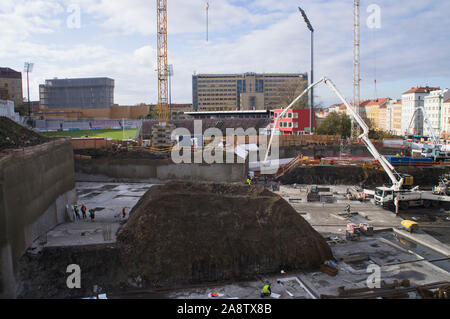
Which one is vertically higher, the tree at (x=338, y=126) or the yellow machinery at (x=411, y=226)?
the tree at (x=338, y=126)

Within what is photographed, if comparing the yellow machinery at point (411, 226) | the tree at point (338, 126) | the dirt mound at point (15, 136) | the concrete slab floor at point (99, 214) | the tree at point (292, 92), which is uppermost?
the tree at point (292, 92)

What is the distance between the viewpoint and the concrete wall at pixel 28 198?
12.1 meters

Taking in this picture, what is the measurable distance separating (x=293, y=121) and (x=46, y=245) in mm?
41582

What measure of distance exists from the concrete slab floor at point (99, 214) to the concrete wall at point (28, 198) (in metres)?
1.00

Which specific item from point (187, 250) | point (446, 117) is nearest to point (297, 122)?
point (446, 117)

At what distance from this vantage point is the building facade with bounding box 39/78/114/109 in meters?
110

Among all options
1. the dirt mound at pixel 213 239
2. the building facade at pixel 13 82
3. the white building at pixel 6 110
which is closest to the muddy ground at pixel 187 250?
the dirt mound at pixel 213 239

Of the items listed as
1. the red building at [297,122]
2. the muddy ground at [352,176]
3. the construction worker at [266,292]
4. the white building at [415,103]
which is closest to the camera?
the construction worker at [266,292]

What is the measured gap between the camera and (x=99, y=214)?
835 inches

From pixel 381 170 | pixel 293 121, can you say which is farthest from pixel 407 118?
pixel 381 170

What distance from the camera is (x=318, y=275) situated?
45.3 feet

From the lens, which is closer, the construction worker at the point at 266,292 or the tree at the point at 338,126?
the construction worker at the point at 266,292

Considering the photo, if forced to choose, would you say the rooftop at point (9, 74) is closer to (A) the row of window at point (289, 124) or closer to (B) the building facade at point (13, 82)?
(B) the building facade at point (13, 82)
